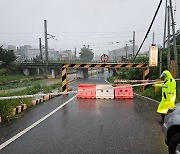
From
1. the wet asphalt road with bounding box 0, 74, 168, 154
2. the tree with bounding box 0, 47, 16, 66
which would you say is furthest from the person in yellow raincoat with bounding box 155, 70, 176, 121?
the tree with bounding box 0, 47, 16, 66

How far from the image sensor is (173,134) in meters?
4.26

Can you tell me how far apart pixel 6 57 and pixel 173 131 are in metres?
59.5

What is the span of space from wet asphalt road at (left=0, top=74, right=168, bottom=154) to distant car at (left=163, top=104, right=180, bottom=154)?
68 cm

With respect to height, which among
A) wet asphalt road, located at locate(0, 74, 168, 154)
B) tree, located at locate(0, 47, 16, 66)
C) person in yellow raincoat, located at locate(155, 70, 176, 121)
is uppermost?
tree, located at locate(0, 47, 16, 66)

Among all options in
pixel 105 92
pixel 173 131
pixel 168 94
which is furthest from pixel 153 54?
pixel 173 131

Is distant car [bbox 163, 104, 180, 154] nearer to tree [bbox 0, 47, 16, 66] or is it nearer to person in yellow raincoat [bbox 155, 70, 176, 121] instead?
person in yellow raincoat [bbox 155, 70, 176, 121]

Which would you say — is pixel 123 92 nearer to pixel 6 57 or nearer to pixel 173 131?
pixel 173 131

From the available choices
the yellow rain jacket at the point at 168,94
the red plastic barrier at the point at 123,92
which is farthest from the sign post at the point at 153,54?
the yellow rain jacket at the point at 168,94

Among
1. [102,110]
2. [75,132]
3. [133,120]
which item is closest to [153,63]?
[102,110]

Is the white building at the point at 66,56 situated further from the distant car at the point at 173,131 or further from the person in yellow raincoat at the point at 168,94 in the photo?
the distant car at the point at 173,131

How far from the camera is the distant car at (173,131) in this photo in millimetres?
4078

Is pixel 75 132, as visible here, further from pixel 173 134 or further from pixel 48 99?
pixel 48 99

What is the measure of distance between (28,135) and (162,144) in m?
3.17

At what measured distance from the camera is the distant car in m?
4.08
